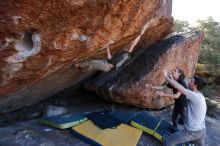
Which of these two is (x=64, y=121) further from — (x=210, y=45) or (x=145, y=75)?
(x=210, y=45)

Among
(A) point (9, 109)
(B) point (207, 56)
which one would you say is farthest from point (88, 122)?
(B) point (207, 56)

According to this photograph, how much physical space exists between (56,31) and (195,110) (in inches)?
121

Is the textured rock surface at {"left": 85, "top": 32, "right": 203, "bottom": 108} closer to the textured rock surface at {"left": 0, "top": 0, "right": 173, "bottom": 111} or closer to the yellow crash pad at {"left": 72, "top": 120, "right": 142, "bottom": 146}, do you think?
the textured rock surface at {"left": 0, "top": 0, "right": 173, "bottom": 111}

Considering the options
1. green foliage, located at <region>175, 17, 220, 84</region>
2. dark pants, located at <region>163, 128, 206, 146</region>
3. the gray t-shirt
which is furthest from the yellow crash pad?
green foliage, located at <region>175, 17, 220, 84</region>

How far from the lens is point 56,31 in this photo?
5.80 metres

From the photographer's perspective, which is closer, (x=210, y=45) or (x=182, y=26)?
(x=210, y=45)

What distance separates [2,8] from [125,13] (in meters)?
2.64

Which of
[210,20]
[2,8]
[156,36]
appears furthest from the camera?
[210,20]

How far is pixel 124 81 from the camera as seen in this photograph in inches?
372

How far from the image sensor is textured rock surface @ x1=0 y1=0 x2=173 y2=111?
5.21 metres

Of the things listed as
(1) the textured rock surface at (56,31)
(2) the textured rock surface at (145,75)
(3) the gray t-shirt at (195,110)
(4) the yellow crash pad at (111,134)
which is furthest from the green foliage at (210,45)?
(3) the gray t-shirt at (195,110)

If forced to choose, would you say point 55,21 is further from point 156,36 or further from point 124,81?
point 156,36

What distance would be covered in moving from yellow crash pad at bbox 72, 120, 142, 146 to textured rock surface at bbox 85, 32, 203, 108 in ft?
6.39

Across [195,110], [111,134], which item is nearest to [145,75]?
[111,134]
